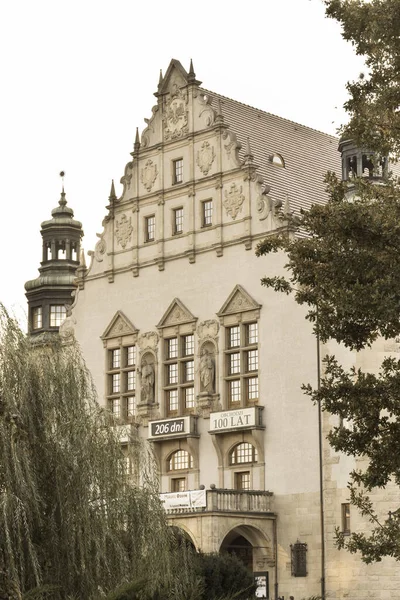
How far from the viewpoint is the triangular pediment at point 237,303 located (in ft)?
165

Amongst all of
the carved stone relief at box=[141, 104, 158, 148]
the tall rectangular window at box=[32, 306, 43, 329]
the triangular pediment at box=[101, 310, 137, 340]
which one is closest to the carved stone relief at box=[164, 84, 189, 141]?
the carved stone relief at box=[141, 104, 158, 148]

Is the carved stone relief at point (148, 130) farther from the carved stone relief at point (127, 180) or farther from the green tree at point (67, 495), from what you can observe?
the green tree at point (67, 495)

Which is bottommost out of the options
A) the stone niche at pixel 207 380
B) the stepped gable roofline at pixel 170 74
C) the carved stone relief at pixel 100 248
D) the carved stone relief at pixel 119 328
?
Result: the stone niche at pixel 207 380

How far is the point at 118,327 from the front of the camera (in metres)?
55.7

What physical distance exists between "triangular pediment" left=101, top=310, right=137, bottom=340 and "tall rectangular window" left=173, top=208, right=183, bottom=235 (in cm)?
428

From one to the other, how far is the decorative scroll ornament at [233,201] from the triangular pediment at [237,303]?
307 cm

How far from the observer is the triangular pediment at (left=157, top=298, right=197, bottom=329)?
52638 millimetres

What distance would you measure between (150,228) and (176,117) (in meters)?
4.77

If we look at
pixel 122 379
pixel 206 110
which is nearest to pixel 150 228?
pixel 206 110

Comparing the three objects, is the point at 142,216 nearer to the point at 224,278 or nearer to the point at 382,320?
the point at 224,278

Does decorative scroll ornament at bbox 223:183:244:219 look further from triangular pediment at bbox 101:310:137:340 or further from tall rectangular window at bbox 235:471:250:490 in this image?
tall rectangular window at bbox 235:471:250:490

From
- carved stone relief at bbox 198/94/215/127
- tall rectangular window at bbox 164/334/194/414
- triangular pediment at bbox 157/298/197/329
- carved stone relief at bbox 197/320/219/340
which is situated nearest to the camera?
carved stone relief at bbox 197/320/219/340

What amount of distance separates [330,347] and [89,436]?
62.9 ft

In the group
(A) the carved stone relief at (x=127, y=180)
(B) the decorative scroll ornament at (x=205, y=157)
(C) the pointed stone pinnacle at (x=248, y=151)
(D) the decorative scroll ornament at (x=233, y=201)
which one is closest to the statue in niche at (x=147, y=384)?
(D) the decorative scroll ornament at (x=233, y=201)
